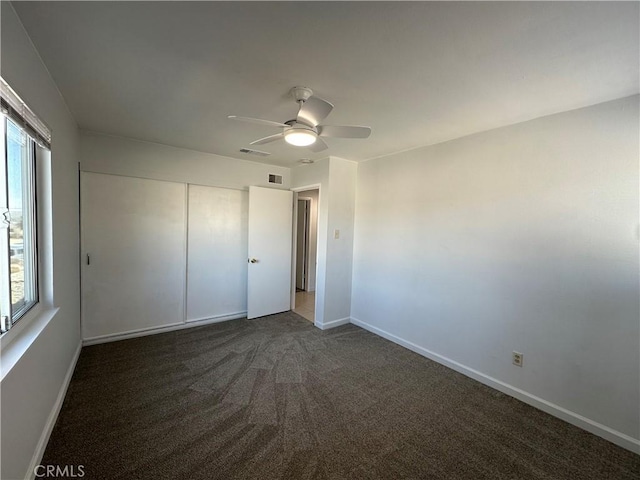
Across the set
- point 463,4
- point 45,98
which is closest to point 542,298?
point 463,4

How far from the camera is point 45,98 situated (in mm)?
1814

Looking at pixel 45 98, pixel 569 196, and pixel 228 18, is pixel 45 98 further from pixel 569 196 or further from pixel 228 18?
pixel 569 196

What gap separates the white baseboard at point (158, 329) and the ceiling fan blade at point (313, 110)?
321cm

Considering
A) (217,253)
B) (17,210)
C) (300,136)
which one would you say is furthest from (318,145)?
(217,253)

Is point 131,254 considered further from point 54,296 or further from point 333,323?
point 333,323

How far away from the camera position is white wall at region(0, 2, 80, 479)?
4.25 ft

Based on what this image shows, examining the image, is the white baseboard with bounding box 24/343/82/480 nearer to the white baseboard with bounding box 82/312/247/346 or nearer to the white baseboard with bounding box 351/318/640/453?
the white baseboard with bounding box 82/312/247/346

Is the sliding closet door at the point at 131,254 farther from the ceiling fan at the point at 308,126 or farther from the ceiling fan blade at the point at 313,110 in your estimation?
the ceiling fan blade at the point at 313,110

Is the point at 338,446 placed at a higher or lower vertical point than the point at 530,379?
lower

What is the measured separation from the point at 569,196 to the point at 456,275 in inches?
45.4

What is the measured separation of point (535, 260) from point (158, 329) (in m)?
4.25

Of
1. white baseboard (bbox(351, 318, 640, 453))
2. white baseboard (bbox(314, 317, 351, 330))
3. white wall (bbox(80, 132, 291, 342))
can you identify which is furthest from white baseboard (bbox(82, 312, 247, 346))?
white baseboard (bbox(351, 318, 640, 453))

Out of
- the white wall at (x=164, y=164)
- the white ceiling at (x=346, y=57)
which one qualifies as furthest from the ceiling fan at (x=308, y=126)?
the white wall at (x=164, y=164)

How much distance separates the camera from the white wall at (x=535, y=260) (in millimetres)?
1952
